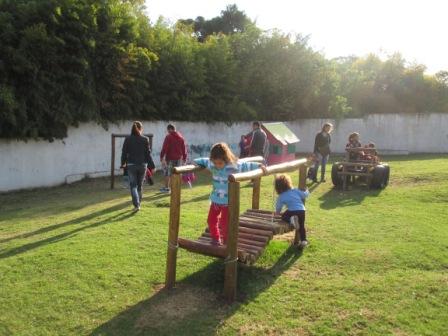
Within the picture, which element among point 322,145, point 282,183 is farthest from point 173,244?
point 322,145

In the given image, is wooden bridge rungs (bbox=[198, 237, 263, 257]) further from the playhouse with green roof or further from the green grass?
the playhouse with green roof

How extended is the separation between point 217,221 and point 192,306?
3.55 ft

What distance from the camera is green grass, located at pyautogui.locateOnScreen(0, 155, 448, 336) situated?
4.52 m

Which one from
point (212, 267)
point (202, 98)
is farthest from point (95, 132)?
point (212, 267)

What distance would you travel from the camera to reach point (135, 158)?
9297 millimetres

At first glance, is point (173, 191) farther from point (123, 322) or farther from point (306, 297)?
point (306, 297)

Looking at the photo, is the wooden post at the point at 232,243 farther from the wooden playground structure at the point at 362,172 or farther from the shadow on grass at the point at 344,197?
the wooden playground structure at the point at 362,172

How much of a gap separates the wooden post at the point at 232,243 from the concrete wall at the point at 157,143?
9.86 m

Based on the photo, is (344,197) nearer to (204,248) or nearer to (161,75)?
(204,248)

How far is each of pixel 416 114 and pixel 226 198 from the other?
79.4ft

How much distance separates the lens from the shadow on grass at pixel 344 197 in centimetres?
1027

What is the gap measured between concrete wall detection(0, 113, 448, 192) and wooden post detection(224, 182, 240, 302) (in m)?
9.86

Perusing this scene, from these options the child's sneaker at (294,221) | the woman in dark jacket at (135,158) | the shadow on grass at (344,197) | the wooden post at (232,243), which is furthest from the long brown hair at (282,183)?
the woman in dark jacket at (135,158)

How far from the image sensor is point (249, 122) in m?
22.8
